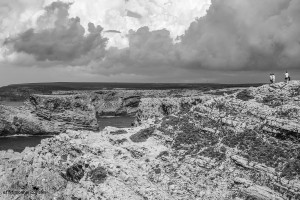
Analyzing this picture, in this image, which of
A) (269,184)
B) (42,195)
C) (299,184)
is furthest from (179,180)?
(42,195)

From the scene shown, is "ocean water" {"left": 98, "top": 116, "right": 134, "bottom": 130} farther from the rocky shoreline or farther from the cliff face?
the rocky shoreline

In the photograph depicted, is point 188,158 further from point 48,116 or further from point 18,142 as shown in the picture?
point 48,116

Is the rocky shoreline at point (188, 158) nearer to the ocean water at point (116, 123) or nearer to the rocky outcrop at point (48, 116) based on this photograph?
the rocky outcrop at point (48, 116)

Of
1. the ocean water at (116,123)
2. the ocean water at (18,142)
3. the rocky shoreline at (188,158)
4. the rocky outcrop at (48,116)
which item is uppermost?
the rocky shoreline at (188,158)

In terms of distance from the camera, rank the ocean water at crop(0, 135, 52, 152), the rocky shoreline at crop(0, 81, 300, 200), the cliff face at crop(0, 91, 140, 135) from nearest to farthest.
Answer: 1. the rocky shoreline at crop(0, 81, 300, 200)
2. the ocean water at crop(0, 135, 52, 152)
3. the cliff face at crop(0, 91, 140, 135)

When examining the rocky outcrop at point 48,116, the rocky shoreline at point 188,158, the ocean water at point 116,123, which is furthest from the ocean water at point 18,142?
the rocky shoreline at point 188,158

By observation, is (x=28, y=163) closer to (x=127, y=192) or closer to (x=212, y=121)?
(x=127, y=192)

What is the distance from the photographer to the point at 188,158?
24281 millimetres

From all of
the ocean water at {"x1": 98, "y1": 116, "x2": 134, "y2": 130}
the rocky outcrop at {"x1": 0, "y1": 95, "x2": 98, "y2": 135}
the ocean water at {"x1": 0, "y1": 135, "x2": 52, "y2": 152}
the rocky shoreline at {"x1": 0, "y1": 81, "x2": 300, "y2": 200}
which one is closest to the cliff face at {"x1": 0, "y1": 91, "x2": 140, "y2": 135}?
the rocky outcrop at {"x1": 0, "y1": 95, "x2": 98, "y2": 135}

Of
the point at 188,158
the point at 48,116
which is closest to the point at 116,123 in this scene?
the point at 48,116

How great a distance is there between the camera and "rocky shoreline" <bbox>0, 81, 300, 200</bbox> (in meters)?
21.7

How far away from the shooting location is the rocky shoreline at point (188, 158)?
2172 centimetres

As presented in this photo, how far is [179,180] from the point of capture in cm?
2273

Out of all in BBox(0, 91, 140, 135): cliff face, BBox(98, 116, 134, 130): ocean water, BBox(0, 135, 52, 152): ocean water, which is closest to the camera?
BBox(0, 135, 52, 152): ocean water
